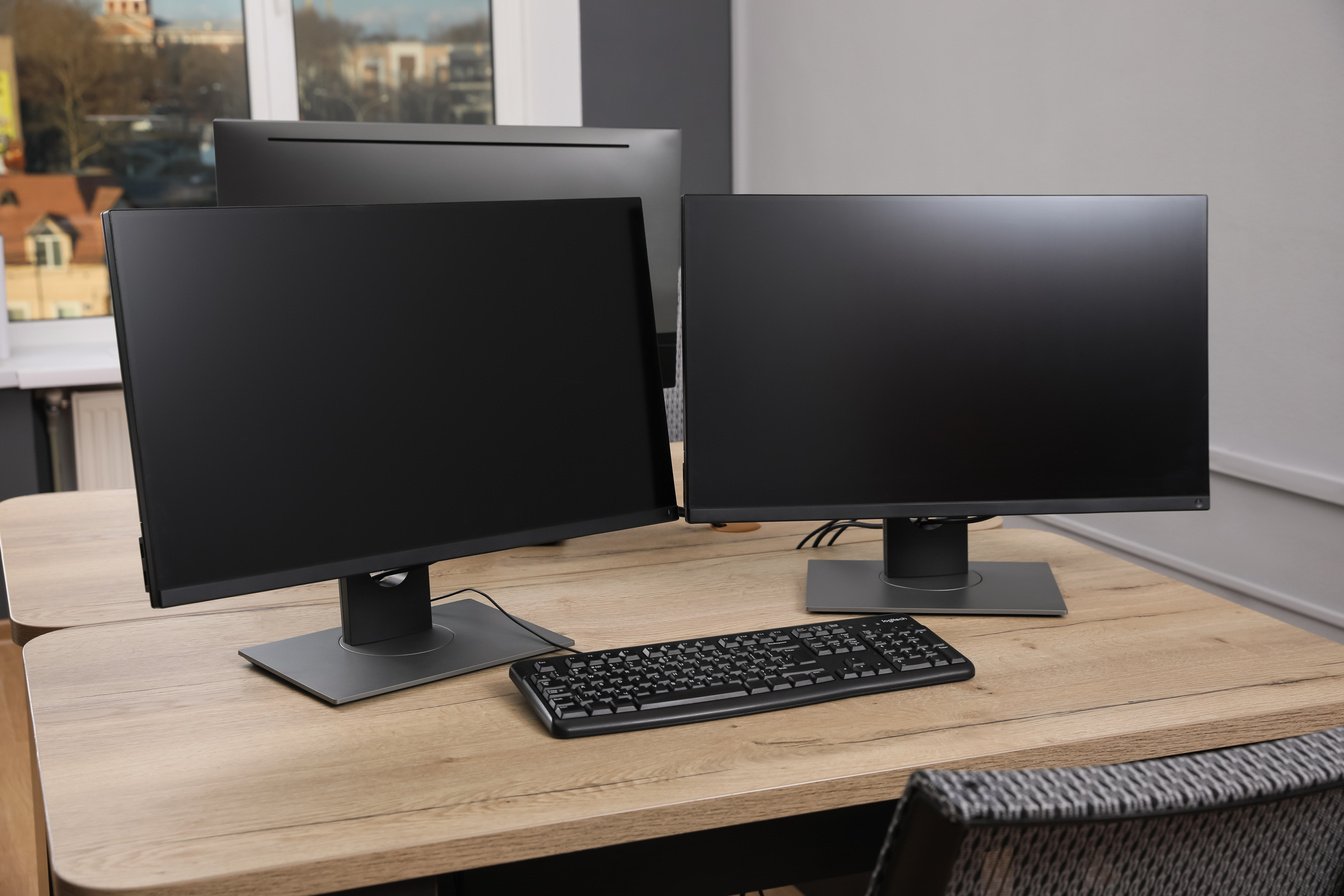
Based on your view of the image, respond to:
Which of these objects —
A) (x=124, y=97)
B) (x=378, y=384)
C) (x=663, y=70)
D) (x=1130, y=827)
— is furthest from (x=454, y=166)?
(x=663, y=70)

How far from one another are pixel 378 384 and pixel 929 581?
68 centimetres

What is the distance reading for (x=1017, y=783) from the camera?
2.09ft

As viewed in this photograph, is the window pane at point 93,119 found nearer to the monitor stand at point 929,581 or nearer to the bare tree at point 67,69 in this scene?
the bare tree at point 67,69

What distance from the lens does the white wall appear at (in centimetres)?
208

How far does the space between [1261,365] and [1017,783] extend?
1.83 meters

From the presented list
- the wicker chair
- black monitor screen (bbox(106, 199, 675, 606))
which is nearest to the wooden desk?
black monitor screen (bbox(106, 199, 675, 606))

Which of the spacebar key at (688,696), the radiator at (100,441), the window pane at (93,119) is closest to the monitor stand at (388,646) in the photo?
the spacebar key at (688,696)

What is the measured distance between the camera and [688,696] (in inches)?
44.8

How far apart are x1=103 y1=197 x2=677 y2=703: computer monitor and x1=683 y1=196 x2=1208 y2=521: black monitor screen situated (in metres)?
0.10

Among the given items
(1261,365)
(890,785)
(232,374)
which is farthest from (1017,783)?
(1261,365)

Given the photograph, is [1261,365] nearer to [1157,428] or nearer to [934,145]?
[1157,428]

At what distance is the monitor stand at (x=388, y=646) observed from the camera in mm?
1201

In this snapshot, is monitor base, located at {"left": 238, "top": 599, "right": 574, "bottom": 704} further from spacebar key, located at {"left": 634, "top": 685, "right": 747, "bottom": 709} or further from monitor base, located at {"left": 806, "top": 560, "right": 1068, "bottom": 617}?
monitor base, located at {"left": 806, "top": 560, "right": 1068, "bottom": 617}

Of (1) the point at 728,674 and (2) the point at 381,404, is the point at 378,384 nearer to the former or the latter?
(2) the point at 381,404
